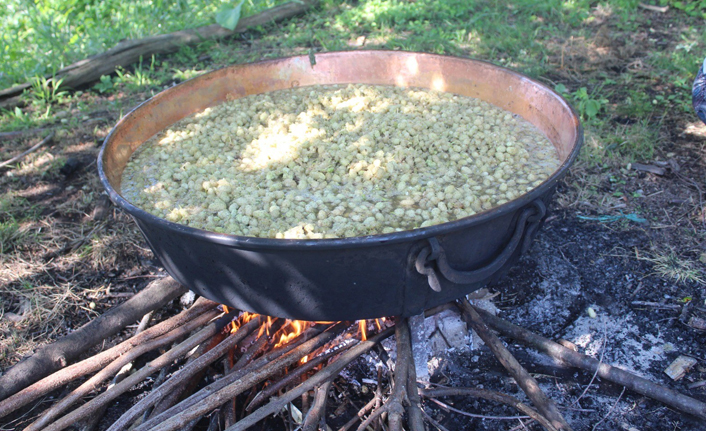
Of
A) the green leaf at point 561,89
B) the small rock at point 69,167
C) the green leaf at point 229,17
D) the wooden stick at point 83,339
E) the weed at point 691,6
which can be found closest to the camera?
the wooden stick at point 83,339

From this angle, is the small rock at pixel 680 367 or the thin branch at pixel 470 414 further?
the small rock at pixel 680 367

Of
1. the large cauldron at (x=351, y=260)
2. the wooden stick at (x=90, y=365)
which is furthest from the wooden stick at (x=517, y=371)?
the wooden stick at (x=90, y=365)

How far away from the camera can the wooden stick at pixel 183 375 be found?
167cm

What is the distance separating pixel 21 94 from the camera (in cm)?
406

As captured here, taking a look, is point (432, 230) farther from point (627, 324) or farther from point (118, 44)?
point (118, 44)

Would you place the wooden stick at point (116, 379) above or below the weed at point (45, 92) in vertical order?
below

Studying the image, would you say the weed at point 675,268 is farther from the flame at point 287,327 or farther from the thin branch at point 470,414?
the flame at point 287,327

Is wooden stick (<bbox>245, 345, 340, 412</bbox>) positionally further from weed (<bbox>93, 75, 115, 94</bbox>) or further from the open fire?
weed (<bbox>93, 75, 115, 94</bbox>)

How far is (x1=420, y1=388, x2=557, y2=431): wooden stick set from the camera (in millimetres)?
1669

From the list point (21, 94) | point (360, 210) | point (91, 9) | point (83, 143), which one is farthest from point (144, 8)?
point (360, 210)

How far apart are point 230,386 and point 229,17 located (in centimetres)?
430

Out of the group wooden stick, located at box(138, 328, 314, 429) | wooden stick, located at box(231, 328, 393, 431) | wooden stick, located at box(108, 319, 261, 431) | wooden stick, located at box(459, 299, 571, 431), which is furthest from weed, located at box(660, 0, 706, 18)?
wooden stick, located at box(108, 319, 261, 431)

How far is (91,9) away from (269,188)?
15.3 ft

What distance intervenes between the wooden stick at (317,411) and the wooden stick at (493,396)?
0.37 metres
